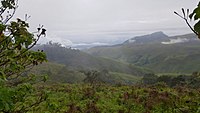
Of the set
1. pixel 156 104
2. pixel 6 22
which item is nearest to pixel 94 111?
pixel 156 104

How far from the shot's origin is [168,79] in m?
47.9

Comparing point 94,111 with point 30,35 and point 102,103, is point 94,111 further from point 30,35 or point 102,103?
point 30,35

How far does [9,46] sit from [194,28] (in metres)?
3.36

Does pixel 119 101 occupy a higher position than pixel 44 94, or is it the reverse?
pixel 44 94

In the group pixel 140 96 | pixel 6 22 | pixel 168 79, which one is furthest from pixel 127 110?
pixel 168 79

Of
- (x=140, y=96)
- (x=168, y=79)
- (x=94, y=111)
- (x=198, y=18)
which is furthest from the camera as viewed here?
(x=168, y=79)

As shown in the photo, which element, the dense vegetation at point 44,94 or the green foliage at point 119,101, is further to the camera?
the green foliage at point 119,101

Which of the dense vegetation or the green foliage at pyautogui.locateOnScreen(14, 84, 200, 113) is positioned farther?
the green foliage at pyautogui.locateOnScreen(14, 84, 200, 113)

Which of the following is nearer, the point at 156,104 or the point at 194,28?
the point at 194,28

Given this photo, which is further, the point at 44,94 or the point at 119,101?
the point at 119,101

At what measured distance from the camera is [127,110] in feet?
43.8

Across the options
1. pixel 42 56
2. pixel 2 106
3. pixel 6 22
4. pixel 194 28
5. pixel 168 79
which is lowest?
pixel 168 79

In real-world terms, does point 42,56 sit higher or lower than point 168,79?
higher

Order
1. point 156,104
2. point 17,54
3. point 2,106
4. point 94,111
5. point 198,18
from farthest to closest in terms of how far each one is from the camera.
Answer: point 156,104
point 94,111
point 17,54
point 2,106
point 198,18
